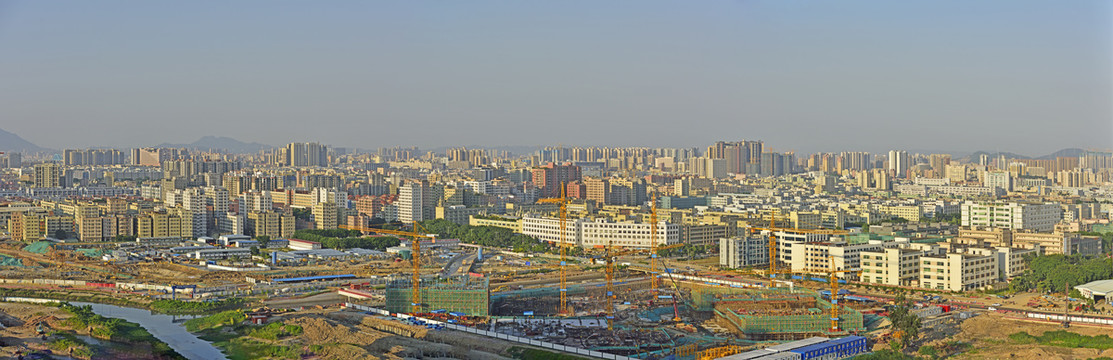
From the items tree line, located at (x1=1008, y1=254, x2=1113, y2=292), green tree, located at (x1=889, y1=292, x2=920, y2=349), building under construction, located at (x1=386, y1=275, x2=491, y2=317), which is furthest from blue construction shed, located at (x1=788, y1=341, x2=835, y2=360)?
tree line, located at (x1=1008, y1=254, x2=1113, y2=292)

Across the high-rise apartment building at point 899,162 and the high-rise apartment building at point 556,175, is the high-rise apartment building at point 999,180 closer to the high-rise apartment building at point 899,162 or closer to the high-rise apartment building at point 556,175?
the high-rise apartment building at point 899,162

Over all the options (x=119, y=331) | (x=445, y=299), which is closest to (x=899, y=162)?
(x=445, y=299)

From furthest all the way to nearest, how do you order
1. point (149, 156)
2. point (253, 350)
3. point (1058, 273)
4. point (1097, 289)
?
point (149, 156) → point (1058, 273) → point (1097, 289) → point (253, 350)

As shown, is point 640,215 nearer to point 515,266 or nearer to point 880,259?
point 515,266

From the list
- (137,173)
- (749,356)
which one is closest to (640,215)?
(749,356)

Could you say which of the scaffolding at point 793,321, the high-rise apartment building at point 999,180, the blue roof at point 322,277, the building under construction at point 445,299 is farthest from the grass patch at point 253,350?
the high-rise apartment building at point 999,180

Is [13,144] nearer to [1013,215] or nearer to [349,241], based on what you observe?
[349,241]
